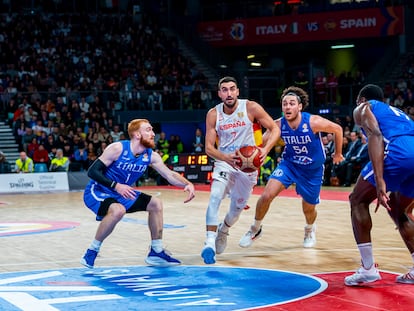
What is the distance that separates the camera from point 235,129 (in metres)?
8.52

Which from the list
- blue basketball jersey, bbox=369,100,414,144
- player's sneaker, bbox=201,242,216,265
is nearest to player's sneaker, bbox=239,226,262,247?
player's sneaker, bbox=201,242,216,265

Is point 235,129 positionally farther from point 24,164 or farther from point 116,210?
point 24,164

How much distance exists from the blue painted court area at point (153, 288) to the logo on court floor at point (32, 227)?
409 cm

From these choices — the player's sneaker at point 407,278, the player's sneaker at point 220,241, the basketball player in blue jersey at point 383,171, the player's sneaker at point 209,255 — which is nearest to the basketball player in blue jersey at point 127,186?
the player's sneaker at point 209,255

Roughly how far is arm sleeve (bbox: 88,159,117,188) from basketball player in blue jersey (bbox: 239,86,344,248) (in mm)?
2223

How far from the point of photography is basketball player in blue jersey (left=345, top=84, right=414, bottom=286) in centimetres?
646

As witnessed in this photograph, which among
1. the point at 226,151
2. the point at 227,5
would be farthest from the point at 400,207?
the point at 227,5

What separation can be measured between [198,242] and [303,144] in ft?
6.49

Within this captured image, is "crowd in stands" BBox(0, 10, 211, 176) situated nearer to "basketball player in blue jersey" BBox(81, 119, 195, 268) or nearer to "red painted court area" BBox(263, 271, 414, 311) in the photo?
"basketball player in blue jersey" BBox(81, 119, 195, 268)

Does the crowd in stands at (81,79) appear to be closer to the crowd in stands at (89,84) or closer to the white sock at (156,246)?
the crowd in stands at (89,84)

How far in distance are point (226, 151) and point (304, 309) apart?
124 inches

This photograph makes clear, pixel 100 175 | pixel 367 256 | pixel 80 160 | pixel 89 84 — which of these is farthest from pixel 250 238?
pixel 89 84

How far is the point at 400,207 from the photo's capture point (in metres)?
6.76

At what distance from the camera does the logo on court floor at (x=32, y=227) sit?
1161 cm
